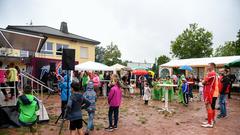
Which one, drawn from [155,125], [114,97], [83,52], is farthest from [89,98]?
[83,52]

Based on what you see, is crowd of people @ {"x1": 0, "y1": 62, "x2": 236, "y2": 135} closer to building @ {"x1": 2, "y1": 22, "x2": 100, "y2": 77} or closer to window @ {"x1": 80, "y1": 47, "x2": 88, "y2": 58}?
building @ {"x1": 2, "y1": 22, "x2": 100, "y2": 77}

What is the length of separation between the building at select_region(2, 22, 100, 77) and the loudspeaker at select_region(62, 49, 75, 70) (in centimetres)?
1092

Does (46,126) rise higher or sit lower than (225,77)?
lower

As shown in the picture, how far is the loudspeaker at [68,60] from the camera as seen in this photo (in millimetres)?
7590

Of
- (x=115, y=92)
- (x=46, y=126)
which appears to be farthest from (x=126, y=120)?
(x=46, y=126)

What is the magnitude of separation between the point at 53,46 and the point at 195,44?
27.9 metres

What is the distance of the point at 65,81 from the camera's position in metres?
7.96

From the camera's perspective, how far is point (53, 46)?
80.1 ft

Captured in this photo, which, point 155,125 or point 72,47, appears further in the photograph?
point 72,47

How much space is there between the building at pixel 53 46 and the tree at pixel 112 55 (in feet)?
87.0

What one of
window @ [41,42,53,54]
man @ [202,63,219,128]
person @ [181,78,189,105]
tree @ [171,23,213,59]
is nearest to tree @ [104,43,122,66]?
tree @ [171,23,213,59]

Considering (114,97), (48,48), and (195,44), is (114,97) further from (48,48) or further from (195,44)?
(195,44)

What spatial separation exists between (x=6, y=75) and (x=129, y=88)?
9.64 meters

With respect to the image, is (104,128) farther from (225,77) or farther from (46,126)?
(225,77)
